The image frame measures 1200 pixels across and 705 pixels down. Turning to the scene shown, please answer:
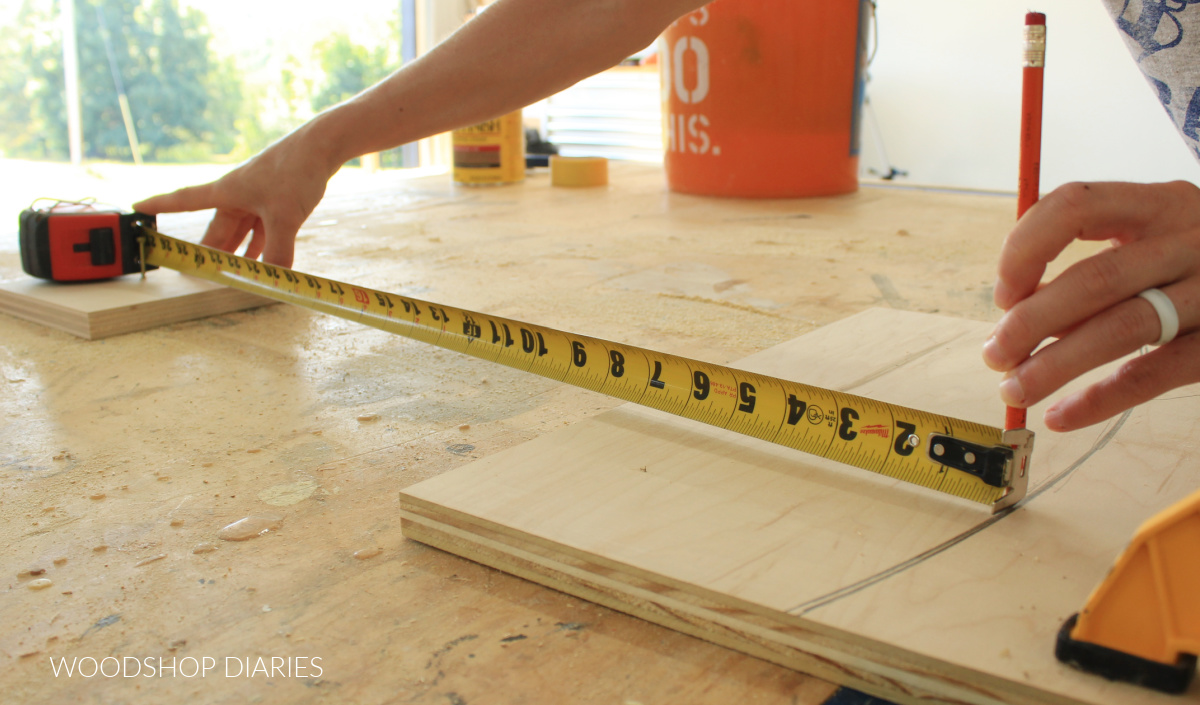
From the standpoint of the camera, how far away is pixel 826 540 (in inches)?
26.5

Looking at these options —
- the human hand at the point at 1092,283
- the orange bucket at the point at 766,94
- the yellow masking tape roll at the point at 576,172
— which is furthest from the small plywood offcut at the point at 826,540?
the yellow masking tape roll at the point at 576,172

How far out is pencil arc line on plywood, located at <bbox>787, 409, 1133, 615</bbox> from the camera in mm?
585

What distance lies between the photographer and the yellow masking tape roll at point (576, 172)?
9.66ft

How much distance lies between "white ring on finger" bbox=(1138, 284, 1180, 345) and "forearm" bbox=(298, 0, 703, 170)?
588 millimetres

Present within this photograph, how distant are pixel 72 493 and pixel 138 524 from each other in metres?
0.12

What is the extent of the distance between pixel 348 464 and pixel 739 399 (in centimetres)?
41

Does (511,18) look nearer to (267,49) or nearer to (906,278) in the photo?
(906,278)

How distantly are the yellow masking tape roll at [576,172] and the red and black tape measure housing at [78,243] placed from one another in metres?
1.61

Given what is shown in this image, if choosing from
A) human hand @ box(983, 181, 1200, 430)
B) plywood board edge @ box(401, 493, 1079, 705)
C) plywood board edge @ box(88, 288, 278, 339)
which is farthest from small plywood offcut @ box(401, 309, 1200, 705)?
plywood board edge @ box(88, 288, 278, 339)

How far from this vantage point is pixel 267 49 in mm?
4988

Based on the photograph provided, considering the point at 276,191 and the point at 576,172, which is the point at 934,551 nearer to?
the point at 276,191

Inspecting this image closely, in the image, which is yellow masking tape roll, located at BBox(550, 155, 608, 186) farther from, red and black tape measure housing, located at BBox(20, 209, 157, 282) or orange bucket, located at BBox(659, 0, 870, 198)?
red and black tape measure housing, located at BBox(20, 209, 157, 282)

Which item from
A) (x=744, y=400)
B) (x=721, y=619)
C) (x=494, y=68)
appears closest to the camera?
(x=721, y=619)

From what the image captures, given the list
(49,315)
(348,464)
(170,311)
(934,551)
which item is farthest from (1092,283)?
(49,315)
